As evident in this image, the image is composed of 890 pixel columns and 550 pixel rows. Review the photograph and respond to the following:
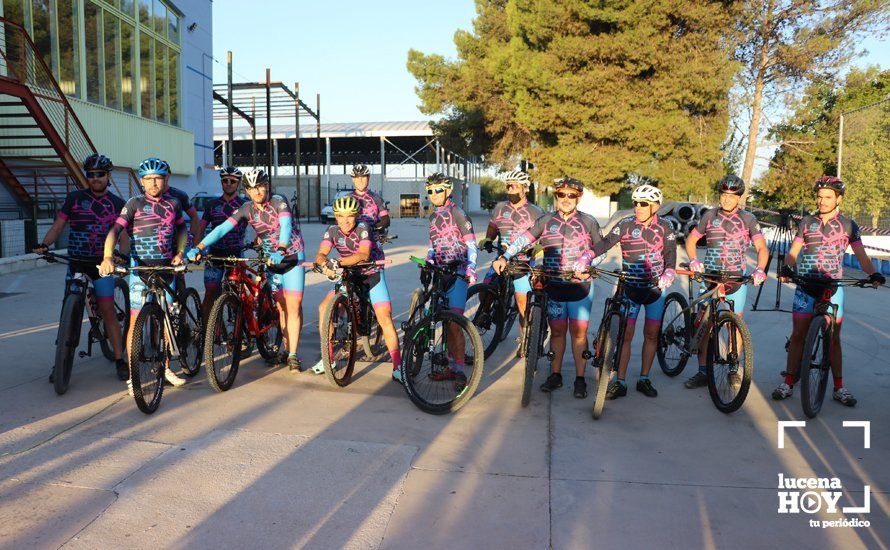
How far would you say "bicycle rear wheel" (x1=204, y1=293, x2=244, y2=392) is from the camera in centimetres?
562

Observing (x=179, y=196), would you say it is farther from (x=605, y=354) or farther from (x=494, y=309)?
(x=605, y=354)

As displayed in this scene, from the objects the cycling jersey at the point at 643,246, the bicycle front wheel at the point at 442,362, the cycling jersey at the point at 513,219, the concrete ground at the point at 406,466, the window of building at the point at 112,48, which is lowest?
the concrete ground at the point at 406,466

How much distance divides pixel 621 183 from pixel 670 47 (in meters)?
5.82

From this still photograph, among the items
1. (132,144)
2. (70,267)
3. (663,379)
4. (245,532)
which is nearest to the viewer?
(245,532)

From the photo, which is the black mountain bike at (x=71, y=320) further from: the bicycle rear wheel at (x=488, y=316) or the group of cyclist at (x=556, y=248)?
the bicycle rear wheel at (x=488, y=316)

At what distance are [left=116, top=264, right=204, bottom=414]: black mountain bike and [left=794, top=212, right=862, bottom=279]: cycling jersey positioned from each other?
5025 mm

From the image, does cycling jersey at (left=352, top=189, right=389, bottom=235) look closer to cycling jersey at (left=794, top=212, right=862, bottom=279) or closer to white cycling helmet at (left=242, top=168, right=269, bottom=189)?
white cycling helmet at (left=242, top=168, right=269, bottom=189)

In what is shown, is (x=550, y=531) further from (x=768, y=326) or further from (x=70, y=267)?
(x=768, y=326)

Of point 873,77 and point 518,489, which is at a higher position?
point 873,77

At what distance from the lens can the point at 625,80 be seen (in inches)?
1100

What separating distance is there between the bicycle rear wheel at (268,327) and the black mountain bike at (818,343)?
4.52 metres

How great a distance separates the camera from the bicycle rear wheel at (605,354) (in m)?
5.21

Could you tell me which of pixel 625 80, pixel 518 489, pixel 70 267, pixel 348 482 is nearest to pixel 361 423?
pixel 348 482

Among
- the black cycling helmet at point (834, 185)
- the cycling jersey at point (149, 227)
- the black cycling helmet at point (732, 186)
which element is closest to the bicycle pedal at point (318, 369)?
the cycling jersey at point (149, 227)
